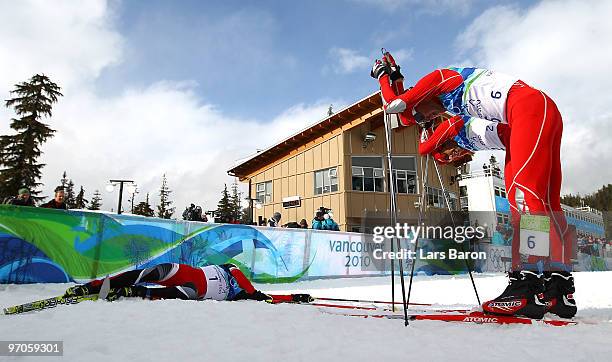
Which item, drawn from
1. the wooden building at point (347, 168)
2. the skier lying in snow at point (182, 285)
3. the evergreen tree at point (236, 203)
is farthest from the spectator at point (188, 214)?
the evergreen tree at point (236, 203)

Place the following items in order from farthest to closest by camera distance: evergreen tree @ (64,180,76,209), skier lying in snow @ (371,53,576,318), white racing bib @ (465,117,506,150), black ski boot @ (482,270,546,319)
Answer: evergreen tree @ (64,180,76,209)
white racing bib @ (465,117,506,150)
skier lying in snow @ (371,53,576,318)
black ski boot @ (482,270,546,319)

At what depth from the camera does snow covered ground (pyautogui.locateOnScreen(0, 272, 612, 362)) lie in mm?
1765

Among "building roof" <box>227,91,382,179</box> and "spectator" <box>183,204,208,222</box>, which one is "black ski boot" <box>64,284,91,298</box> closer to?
"spectator" <box>183,204,208,222</box>

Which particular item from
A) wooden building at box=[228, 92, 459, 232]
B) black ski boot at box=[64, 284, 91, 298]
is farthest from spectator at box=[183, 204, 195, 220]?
wooden building at box=[228, 92, 459, 232]

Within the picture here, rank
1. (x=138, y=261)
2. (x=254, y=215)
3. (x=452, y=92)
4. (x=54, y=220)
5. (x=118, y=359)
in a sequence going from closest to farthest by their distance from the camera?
(x=118, y=359) < (x=452, y=92) < (x=54, y=220) < (x=138, y=261) < (x=254, y=215)

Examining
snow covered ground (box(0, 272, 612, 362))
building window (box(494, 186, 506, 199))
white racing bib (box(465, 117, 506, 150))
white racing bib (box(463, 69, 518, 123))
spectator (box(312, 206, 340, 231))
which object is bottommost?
snow covered ground (box(0, 272, 612, 362))

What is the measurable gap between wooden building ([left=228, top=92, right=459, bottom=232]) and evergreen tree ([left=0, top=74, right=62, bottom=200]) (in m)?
14.0

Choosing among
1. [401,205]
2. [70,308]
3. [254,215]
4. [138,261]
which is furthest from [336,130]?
[70,308]

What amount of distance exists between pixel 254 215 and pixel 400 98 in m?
22.4

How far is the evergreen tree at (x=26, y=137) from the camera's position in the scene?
2309 centimetres

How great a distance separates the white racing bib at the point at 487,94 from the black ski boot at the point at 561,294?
3.72ft

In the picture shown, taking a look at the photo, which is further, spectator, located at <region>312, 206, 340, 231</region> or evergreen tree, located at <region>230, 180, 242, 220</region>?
evergreen tree, located at <region>230, 180, 242, 220</region>

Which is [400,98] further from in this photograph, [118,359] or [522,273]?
[118,359]

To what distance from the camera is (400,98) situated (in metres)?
3.16
